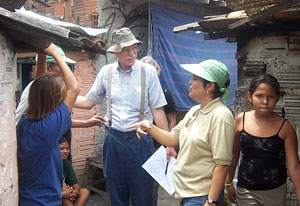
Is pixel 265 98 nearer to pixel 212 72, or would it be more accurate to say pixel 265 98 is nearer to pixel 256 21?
pixel 212 72

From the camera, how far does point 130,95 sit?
11.5ft

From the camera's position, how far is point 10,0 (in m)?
2.10

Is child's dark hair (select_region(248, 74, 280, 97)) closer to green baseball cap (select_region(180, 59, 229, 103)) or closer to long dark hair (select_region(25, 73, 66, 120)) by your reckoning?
green baseball cap (select_region(180, 59, 229, 103))

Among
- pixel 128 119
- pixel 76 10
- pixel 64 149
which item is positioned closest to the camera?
pixel 128 119

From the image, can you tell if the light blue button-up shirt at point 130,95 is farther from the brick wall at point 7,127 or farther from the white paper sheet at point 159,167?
the brick wall at point 7,127

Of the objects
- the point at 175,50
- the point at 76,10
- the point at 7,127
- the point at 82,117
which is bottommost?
the point at 82,117

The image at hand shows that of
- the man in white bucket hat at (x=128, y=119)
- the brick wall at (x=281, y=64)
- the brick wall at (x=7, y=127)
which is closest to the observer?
the brick wall at (x=7, y=127)

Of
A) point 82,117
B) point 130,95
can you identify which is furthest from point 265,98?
Answer: point 82,117

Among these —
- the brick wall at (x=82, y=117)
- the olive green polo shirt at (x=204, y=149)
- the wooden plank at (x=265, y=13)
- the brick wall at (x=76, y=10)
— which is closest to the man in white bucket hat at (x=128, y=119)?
the olive green polo shirt at (x=204, y=149)

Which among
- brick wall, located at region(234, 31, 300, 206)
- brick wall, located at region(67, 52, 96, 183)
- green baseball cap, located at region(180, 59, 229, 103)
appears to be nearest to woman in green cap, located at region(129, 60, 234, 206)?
green baseball cap, located at region(180, 59, 229, 103)

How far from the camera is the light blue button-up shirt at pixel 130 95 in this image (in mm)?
3500

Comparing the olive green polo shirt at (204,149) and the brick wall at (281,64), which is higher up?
the brick wall at (281,64)

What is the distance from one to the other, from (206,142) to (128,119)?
3.70 feet

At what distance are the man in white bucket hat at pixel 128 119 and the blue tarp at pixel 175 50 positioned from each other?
9.69 ft
